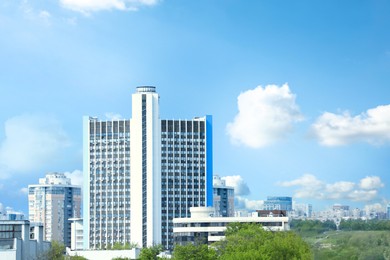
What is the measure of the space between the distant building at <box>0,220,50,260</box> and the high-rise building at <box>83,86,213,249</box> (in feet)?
133

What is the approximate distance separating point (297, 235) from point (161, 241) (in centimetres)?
3352

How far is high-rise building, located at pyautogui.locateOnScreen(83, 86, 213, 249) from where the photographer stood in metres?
103

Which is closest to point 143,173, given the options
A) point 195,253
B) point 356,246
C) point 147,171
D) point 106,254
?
point 147,171

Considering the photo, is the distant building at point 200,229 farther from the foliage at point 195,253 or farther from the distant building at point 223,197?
the distant building at point 223,197

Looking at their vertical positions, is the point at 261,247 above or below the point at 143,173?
below

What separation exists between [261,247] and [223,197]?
110 meters

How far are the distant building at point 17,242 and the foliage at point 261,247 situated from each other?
12.7 meters

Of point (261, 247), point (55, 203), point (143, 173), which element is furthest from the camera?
point (55, 203)

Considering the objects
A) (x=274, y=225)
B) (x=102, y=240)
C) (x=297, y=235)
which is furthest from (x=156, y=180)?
(x=297, y=235)

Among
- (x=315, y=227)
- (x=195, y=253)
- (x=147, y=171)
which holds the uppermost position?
(x=147, y=171)

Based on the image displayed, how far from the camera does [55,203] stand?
555 feet

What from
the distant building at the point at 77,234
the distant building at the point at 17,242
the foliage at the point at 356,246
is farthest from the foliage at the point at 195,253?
the distant building at the point at 77,234

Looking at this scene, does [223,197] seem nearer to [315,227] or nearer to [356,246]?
[315,227]

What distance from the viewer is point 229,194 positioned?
174 metres
